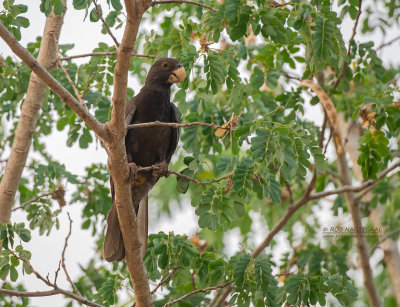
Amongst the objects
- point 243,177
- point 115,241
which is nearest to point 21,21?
point 115,241

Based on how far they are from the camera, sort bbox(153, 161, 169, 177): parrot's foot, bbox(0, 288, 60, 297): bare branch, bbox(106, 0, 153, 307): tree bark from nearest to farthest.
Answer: bbox(106, 0, 153, 307): tree bark → bbox(0, 288, 60, 297): bare branch → bbox(153, 161, 169, 177): parrot's foot

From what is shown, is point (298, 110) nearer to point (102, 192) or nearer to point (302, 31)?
point (302, 31)

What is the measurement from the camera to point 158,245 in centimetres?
307

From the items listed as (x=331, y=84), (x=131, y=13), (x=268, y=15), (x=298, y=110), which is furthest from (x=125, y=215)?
(x=331, y=84)

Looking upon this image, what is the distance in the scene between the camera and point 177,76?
11.8 ft

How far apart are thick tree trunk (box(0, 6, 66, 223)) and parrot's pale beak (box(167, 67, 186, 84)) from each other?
0.85 meters

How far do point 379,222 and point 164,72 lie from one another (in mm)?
3069

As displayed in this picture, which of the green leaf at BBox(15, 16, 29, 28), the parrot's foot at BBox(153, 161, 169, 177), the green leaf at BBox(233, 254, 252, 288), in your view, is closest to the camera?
the green leaf at BBox(233, 254, 252, 288)

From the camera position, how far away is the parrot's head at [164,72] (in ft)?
12.3

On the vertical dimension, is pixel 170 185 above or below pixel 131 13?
above

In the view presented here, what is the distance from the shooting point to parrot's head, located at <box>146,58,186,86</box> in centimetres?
374

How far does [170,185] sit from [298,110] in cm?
274

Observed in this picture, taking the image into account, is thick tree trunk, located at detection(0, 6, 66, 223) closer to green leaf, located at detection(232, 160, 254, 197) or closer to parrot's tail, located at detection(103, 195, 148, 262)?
parrot's tail, located at detection(103, 195, 148, 262)

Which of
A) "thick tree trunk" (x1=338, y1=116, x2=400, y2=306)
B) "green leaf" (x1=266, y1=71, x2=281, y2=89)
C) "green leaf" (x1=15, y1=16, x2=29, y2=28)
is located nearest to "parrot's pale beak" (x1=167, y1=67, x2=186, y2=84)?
"green leaf" (x1=266, y1=71, x2=281, y2=89)
